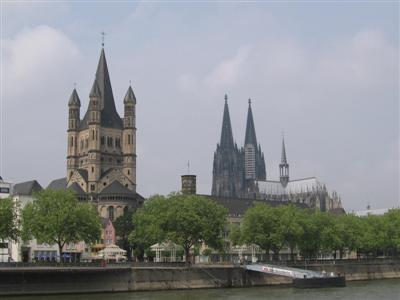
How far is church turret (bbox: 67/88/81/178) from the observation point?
19275 cm

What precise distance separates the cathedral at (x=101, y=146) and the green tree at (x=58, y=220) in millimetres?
75196

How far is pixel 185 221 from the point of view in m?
107

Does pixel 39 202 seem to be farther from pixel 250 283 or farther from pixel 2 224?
pixel 250 283

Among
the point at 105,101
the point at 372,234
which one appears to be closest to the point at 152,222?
the point at 372,234

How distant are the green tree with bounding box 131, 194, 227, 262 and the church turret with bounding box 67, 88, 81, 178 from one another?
82.4 meters

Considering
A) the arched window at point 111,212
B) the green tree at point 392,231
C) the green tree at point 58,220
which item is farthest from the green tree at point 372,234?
the green tree at point 58,220

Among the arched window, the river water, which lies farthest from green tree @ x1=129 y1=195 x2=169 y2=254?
the arched window

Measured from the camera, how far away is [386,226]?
149 metres

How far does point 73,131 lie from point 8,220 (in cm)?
10251

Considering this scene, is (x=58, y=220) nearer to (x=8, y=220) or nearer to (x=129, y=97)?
(x=8, y=220)

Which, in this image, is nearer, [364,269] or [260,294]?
[260,294]

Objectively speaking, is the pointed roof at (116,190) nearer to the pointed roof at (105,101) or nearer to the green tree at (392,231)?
the pointed roof at (105,101)

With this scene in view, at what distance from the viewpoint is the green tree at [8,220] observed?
9312 cm

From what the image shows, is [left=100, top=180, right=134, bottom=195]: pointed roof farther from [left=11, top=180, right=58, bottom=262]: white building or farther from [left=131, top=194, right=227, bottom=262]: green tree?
[left=131, top=194, right=227, bottom=262]: green tree
